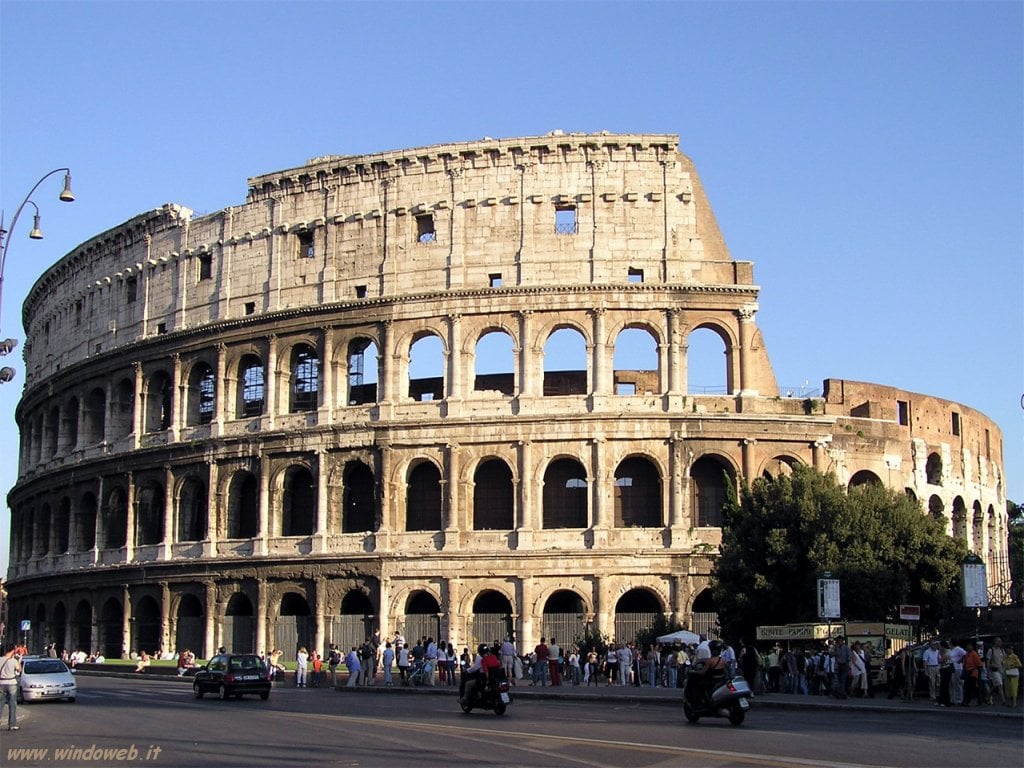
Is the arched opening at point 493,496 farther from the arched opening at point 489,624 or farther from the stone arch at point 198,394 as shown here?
the stone arch at point 198,394

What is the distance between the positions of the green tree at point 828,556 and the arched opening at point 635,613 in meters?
4.89

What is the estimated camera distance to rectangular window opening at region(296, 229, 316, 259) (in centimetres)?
4384

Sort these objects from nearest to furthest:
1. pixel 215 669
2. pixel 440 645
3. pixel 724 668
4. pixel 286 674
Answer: pixel 724 668 → pixel 215 669 → pixel 440 645 → pixel 286 674

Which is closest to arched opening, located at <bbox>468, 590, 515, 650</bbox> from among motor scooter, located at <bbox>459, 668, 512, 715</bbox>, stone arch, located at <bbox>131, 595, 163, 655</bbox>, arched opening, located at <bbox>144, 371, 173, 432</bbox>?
stone arch, located at <bbox>131, 595, 163, 655</bbox>

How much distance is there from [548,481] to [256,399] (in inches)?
490

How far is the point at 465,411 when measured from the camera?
4047 cm

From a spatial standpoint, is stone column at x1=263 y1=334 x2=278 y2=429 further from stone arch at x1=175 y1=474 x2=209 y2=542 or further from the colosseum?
stone arch at x1=175 y1=474 x2=209 y2=542

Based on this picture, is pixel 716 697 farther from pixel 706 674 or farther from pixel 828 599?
pixel 828 599

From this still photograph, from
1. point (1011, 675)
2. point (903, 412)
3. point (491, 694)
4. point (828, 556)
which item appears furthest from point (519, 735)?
point (903, 412)

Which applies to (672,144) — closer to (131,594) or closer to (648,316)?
(648,316)

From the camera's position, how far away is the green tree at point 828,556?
104 feet

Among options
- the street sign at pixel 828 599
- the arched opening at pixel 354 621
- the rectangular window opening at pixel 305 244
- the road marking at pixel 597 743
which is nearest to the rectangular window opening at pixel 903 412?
the street sign at pixel 828 599

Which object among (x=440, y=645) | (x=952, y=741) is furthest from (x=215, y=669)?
(x=952, y=741)

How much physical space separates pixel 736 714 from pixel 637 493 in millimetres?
21879
